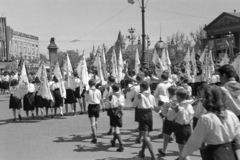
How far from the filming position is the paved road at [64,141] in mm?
6844

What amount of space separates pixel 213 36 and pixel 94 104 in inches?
2601

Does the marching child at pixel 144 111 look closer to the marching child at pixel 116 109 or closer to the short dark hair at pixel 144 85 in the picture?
the short dark hair at pixel 144 85

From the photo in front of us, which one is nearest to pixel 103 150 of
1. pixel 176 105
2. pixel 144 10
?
pixel 176 105

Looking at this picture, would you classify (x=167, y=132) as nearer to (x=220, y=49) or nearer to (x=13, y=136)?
(x=13, y=136)

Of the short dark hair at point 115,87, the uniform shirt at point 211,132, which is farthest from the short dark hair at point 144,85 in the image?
the uniform shirt at point 211,132

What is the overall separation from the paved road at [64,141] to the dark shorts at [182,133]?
1039 millimetres

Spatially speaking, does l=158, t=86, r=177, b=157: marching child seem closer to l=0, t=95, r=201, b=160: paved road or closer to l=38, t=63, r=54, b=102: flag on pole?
l=0, t=95, r=201, b=160: paved road

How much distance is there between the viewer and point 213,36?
69375mm

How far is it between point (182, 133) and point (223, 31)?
6756 cm

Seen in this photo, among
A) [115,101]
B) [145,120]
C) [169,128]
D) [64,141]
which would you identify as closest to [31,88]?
[64,141]

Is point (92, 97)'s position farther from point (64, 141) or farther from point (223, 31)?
point (223, 31)

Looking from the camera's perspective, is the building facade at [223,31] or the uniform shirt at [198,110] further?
the building facade at [223,31]

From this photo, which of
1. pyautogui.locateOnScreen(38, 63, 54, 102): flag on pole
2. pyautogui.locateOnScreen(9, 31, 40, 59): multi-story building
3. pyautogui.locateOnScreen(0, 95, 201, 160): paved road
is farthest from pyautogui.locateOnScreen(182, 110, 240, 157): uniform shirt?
pyautogui.locateOnScreen(9, 31, 40, 59): multi-story building

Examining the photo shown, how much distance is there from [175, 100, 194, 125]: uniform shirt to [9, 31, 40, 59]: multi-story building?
9797 centimetres
